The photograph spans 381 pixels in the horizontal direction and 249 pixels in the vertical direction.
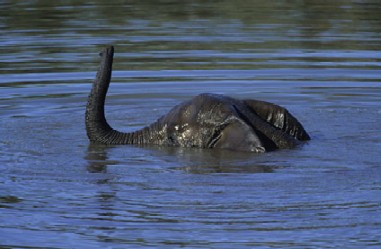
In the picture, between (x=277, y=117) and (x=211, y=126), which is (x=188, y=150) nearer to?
(x=211, y=126)

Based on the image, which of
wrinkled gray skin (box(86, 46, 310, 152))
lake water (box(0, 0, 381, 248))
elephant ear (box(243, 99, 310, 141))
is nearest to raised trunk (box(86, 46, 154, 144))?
wrinkled gray skin (box(86, 46, 310, 152))

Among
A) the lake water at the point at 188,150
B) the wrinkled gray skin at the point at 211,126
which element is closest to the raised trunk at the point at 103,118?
the wrinkled gray skin at the point at 211,126

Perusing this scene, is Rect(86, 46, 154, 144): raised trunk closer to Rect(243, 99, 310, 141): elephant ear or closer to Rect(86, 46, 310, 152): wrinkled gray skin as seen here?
Rect(86, 46, 310, 152): wrinkled gray skin

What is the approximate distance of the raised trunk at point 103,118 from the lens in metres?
12.0

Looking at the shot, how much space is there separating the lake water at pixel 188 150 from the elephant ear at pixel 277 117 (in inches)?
8.8

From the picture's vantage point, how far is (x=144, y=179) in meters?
10.4

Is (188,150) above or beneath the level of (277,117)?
beneath

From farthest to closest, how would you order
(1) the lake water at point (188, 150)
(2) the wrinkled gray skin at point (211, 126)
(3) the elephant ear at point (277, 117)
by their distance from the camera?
(3) the elephant ear at point (277, 117) < (2) the wrinkled gray skin at point (211, 126) < (1) the lake water at point (188, 150)

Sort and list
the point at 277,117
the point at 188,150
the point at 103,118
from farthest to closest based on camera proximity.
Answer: the point at 103,118
the point at 277,117
the point at 188,150

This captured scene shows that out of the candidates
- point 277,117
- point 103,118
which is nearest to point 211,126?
point 277,117

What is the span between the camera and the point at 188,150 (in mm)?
11711

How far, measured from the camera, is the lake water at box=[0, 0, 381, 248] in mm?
8945

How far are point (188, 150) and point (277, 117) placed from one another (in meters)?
0.95

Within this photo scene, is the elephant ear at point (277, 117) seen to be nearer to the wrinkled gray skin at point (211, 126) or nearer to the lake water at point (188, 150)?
the wrinkled gray skin at point (211, 126)
